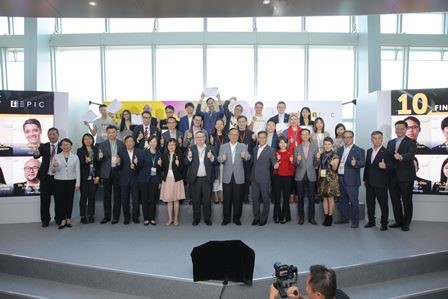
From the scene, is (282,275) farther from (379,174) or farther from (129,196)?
(129,196)

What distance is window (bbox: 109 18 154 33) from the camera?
10.0 metres

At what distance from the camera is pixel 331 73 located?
1016cm

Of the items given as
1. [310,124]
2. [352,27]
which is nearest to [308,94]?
[352,27]

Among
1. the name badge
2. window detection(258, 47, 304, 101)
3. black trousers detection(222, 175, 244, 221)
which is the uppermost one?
window detection(258, 47, 304, 101)

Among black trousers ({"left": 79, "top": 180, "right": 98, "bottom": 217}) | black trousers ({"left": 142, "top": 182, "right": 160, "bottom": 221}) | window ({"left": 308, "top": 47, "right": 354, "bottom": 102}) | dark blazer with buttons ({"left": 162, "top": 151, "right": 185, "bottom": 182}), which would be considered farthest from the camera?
window ({"left": 308, "top": 47, "right": 354, "bottom": 102})

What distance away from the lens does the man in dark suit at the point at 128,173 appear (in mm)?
5258

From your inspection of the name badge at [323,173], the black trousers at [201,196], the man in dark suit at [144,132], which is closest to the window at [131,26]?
the man in dark suit at [144,132]

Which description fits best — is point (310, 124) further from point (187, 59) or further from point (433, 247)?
point (187, 59)

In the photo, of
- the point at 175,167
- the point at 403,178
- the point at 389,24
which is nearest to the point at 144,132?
the point at 175,167

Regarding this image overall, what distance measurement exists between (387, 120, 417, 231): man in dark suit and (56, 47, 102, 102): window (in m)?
8.33

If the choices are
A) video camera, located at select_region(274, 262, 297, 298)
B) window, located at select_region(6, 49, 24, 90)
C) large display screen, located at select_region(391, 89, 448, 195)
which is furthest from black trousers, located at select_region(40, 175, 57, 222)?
window, located at select_region(6, 49, 24, 90)

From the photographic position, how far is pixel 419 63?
1012 cm

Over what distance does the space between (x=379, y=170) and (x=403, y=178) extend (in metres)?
0.36

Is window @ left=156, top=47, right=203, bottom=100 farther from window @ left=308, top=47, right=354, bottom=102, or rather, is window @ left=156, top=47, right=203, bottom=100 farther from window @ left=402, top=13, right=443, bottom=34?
window @ left=402, top=13, right=443, bottom=34
